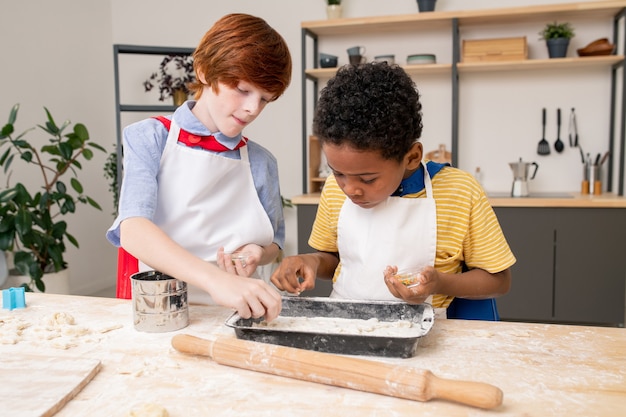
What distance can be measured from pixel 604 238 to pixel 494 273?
2.10 metres

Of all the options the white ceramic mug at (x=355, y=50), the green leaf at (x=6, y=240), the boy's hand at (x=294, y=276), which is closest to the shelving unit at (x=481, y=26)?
the white ceramic mug at (x=355, y=50)

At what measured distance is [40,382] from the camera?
0.79m

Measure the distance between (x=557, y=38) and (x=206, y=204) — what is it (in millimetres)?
2676

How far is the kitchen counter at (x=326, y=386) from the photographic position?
0.72 meters

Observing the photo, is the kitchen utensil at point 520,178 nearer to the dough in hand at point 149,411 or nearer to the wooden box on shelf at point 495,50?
the wooden box on shelf at point 495,50

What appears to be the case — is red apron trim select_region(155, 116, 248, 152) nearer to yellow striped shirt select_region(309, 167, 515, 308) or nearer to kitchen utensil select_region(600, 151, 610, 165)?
yellow striped shirt select_region(309, 167, 515, 308)

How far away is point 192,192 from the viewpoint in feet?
4.37

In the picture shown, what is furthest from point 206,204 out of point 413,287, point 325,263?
point 413,287

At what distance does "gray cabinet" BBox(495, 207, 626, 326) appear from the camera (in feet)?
9.71

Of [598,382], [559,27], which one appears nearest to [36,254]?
[598,382]

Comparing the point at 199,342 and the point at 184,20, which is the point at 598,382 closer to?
the point at 199,342

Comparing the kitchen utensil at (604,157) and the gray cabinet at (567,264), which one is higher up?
the kitchen utensil at (604,157)

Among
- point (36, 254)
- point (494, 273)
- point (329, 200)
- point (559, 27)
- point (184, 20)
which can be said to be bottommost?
point (36, 254)

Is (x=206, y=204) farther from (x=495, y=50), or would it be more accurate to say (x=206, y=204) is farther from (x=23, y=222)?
(x=495, y=50)
